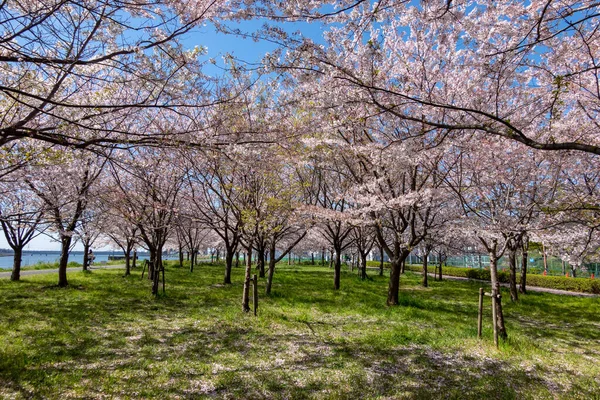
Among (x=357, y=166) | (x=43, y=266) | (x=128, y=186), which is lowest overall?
(x=43, y=266)

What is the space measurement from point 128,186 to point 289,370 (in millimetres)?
13456

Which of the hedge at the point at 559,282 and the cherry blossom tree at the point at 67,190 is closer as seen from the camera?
the cherry blossom tree at the point at 67,190

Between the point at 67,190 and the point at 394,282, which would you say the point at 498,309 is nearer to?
the point at 394,282

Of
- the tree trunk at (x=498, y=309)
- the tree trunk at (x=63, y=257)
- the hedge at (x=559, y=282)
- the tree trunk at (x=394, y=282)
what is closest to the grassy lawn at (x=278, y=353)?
the tree trunk at (x=498, y=309)

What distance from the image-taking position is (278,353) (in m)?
6.35

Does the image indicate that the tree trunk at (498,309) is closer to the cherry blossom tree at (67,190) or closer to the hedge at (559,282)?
the cherry blossom tree at (67,190)

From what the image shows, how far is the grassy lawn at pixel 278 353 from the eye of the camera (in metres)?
4.79

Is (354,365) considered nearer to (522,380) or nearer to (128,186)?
(522,380)

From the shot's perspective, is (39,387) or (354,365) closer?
(39,387)

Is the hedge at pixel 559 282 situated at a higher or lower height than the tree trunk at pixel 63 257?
lower

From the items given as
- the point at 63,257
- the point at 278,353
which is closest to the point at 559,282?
the point at 278,353

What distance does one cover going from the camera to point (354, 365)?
579 centimetres

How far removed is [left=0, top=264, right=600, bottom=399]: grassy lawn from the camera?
15.7 ft

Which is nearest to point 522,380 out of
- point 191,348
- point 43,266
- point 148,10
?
point 191,348
